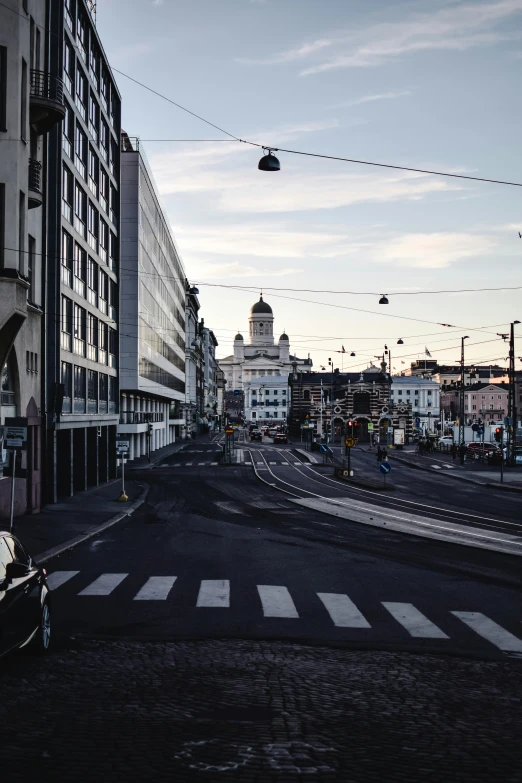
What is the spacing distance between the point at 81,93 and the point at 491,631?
3232cm

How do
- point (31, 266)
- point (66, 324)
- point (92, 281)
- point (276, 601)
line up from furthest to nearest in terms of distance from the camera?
point (92, 281) → point (66, 324) → point (31, 266) → point (276, 601)

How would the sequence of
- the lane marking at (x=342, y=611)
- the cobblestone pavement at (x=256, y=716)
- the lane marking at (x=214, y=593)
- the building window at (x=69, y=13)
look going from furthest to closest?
the building window at (x=69, y=13), the lane marking at (x=214, y=593), the lane marking at (x=342, y=611), the cobblestone pavement at (x=256, y=716)

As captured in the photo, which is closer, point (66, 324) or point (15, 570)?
point (15, 570)

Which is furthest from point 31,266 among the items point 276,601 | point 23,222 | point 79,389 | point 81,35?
point 276,601

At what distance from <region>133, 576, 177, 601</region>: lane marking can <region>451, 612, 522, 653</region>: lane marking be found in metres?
4.83

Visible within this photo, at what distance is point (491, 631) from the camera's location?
38.2 feet

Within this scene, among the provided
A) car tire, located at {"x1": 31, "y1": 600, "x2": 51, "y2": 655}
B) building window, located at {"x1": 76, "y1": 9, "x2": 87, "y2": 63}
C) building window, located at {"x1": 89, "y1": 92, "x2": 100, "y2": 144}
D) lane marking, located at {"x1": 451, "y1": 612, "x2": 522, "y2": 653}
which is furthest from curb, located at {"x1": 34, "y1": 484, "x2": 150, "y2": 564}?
building window, located at {"x1": 76, "y1": 9, "x2": 87, "y2": 63}

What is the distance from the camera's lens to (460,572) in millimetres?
17000

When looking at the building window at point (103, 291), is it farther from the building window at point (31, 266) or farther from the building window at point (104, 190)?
the building window at point (31, 266)

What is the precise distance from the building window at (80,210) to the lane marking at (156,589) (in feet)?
75.0

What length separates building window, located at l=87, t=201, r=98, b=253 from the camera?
3862cm

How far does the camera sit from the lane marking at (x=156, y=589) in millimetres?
13836

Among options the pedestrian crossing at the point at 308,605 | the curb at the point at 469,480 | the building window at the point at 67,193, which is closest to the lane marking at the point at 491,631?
the pedestrian crossing at the point at 308,605

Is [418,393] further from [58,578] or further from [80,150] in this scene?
[58,578]
